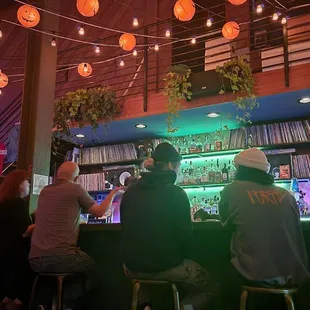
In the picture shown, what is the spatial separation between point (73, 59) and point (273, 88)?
199 inches

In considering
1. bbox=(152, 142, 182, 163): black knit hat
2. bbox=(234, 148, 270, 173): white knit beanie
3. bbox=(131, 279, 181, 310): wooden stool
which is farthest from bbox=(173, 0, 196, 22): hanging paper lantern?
bbox=(131, 279, 181, 310): wooden stool

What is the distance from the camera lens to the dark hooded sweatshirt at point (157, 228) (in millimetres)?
2301

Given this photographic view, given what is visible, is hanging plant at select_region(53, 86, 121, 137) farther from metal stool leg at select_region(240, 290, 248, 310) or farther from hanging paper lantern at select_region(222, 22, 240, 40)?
metal stool leg at select_region(240, 290, 248, 310)

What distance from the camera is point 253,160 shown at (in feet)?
7.98

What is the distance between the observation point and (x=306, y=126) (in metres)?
5.38

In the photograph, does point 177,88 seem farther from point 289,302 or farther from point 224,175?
point 289,302

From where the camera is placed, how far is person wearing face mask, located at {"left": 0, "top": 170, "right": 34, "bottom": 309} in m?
3.20

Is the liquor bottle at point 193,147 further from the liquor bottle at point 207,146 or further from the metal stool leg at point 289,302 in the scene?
the metal stool leg at point 289,302

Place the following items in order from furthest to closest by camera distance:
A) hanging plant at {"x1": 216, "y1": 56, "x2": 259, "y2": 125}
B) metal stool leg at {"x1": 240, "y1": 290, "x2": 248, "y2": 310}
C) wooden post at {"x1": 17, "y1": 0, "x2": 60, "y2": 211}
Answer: hanging plant at {"x1": 216, "y1": 56, "x2": 259, "y2": 125}, wooden post at {"x1": 17, "y1": 0, "x2": 60, "y2": 211}, metal stool leg at {"x1": 240, "y1": 290, "x2": 248, "y2": 310}

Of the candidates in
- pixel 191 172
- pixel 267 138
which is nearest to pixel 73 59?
pixel 191 172

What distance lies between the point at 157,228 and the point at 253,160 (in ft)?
2.35

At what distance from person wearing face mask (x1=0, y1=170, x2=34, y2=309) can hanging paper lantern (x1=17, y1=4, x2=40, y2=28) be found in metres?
1.93

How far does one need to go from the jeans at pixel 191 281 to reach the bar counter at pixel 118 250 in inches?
13.8

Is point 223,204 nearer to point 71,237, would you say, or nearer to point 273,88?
point 71,237
